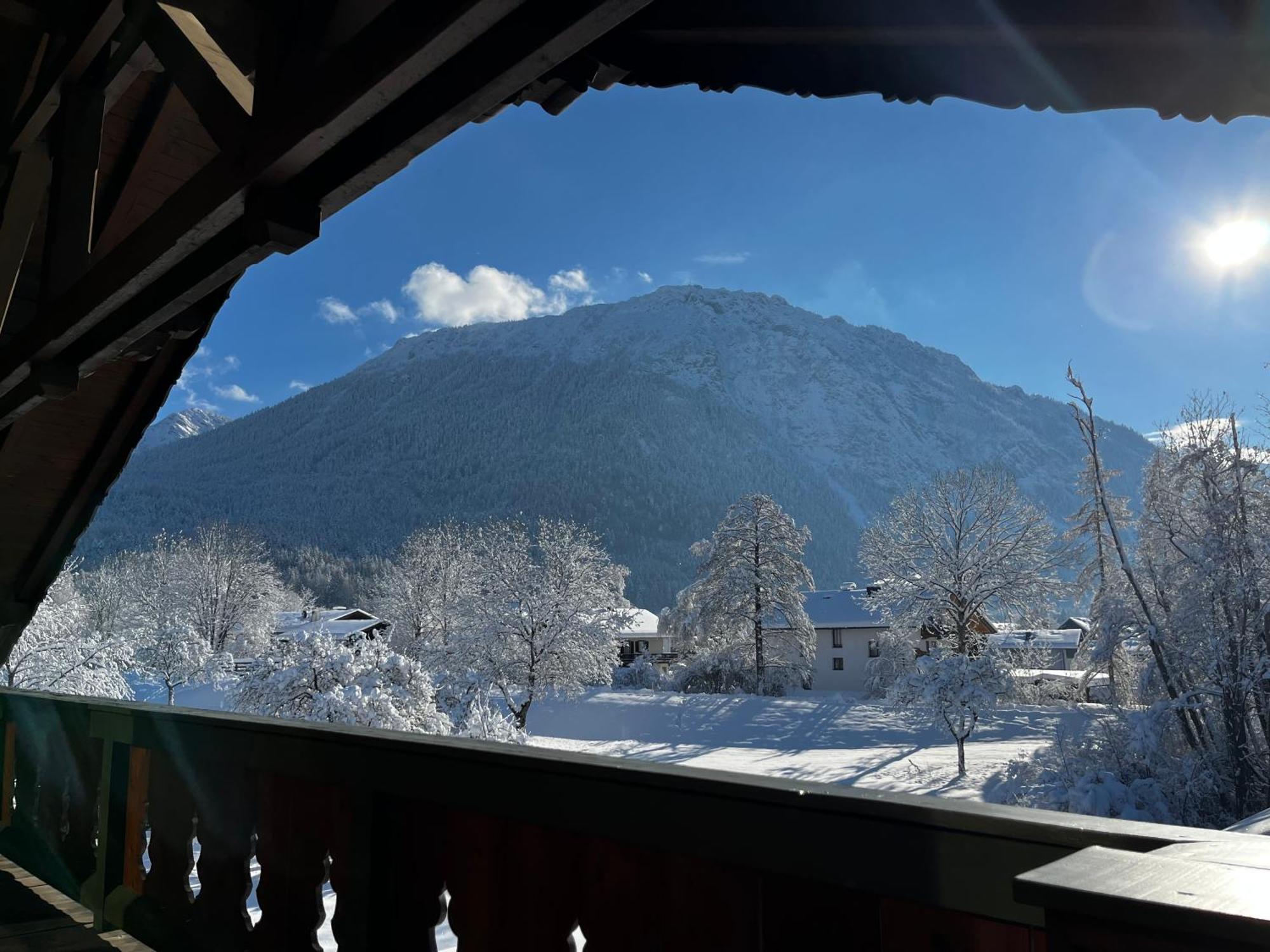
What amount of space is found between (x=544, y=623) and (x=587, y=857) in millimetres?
27423

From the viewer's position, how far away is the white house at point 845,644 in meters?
40.6

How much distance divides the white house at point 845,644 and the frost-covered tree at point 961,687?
1952 centimetres

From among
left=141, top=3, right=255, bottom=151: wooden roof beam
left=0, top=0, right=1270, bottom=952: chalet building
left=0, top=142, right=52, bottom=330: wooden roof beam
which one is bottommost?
left=0, top=0, right=1270, bottom=952: chalet building

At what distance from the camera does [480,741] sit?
76.9 inches

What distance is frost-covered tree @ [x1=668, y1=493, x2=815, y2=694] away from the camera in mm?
34312

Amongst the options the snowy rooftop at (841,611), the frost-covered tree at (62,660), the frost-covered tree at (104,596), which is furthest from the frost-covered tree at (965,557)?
the frost-covered tree at (104,596)

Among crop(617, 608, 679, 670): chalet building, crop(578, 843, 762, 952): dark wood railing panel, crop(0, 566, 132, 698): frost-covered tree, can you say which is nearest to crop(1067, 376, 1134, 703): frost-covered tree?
crop(578, 843, 762, 952): dark wood railing panel

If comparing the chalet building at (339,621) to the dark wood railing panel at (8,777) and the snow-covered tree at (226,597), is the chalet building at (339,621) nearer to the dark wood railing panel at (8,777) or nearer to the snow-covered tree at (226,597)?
the snow-covered tree at (226,597)

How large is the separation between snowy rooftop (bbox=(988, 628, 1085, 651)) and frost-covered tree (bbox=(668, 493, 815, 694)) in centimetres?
740

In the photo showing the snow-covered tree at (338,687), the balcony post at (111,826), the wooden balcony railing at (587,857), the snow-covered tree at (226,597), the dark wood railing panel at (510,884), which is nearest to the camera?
the wooden balcony railing at (587,857)

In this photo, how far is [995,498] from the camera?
91.9 ft

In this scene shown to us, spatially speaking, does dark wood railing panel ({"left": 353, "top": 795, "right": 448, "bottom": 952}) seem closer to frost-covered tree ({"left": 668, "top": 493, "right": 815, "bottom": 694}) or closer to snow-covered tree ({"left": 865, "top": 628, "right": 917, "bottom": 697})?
snow-covered tree ({"left": 865, "top": 628, "right": 917, "bottom": 697})

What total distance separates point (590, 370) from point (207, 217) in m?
199

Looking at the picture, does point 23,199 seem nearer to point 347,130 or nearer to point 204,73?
point 204,73
